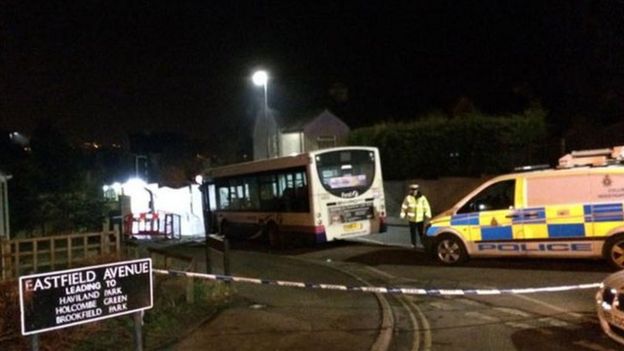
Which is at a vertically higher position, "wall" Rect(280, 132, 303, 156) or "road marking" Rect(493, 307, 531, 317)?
"wall" Rect(280, 132, 303, 156)

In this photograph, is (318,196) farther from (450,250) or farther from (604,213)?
(604,213)

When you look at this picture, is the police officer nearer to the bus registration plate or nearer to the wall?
the bus registration plate

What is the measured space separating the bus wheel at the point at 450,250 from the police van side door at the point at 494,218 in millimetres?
336

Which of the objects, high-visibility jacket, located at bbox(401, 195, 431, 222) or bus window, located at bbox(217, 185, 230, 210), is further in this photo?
bus window, located at bbox(217, 185, 230, 210)

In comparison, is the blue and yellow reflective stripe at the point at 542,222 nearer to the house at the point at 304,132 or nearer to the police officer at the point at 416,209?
the police officer at the point at 416,209

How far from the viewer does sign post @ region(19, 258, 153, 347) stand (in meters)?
5.70

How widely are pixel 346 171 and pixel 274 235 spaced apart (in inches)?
121

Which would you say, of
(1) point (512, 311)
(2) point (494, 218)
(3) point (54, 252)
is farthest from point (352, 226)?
(1) point (512, 311)

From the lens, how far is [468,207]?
14.0m

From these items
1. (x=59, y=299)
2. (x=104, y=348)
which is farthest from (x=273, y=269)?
(x=59, y=299)

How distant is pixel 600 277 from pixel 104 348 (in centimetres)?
802

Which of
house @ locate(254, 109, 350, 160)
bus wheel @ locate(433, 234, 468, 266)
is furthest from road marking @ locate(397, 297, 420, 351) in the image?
house @ locate(254, 109, 350, 160)

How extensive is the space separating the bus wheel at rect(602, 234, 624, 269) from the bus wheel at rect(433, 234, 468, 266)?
2758 mm

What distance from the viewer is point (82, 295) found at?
6004 mm
